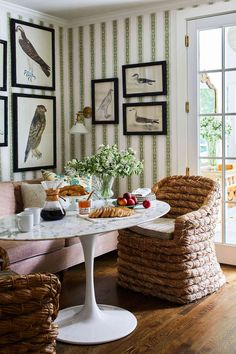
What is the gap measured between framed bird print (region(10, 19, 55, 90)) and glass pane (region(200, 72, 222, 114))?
5.45 feet

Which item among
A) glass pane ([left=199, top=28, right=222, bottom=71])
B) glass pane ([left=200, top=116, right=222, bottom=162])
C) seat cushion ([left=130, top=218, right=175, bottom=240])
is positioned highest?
glass pane ([left=199, top=28, right=222, bottom=71])

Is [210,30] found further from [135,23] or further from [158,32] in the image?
[135,23]

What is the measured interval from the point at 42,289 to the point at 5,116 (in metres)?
2.76

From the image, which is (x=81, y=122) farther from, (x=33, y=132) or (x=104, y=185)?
(x=104, y=185)

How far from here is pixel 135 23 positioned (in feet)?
15.3

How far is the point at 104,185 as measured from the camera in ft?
10.7

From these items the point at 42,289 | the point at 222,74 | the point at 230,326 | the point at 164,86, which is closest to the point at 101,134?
the point at 164,86

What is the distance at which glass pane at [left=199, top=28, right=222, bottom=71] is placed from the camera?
4164 mm

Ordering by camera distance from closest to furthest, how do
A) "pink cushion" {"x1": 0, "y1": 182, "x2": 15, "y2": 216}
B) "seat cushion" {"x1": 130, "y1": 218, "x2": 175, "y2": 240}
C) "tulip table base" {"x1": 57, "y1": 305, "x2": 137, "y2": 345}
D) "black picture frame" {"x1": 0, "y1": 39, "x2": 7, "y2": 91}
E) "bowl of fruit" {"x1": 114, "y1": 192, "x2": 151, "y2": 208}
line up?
"tulip table base" {"x1": 57, "y1": 305, "x2": 137, "y2": 345} < "bowl of fruit" {"x1": 114, "y1": 192, "x2": 151, "y2": 208} < "seat cushion" {"x1": 130, "y1": 218, "x2": 175, "y2": 240} < "pink cushion" {"x1": 0, "y1": 182, "x2": 15, "y2": 216} < "black picture frame" {"x1": 0, "y1": 39, "x2": 7, "y2": 91}

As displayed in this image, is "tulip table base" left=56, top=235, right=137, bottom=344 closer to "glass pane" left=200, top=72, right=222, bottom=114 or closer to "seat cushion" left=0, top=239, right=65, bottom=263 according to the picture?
"seat cushion" left=0, top=239, right=65, bottom=263

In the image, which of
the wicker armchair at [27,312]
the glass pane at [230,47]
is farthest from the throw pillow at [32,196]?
the wicker armchair at [27,312]

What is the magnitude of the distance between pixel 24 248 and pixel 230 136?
6.78 ft

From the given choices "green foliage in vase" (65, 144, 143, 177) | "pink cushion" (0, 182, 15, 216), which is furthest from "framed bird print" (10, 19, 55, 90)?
"green foliage in vase" (65, 144, 143, 177)

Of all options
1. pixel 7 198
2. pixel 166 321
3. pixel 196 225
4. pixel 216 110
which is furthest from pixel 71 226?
pixel 216 110
